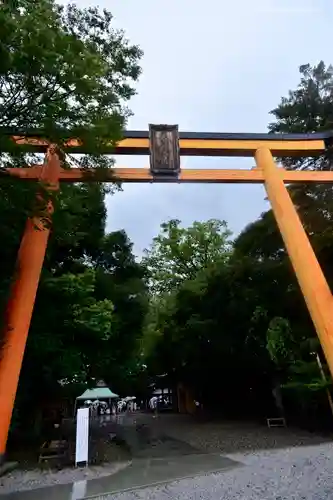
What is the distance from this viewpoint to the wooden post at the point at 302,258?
26.7ft

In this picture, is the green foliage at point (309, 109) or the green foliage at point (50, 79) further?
the green foliage at point (309, 109)

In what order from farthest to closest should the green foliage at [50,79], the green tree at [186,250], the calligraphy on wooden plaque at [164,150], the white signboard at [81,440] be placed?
the green tree at [186,250] < the calligraphy on wooden plaque at [164,150] < the white signboard at [81,440] < the green foliage at [50,79]

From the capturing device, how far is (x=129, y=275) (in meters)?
15.1

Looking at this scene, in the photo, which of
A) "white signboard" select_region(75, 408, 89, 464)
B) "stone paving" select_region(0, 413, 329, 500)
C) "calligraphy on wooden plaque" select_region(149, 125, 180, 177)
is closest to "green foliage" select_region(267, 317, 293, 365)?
"stone paving" select_region(0, 413, 329, 500)

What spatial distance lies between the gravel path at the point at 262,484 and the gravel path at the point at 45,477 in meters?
1.88

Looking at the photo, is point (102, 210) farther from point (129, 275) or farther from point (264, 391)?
point (264, 391)

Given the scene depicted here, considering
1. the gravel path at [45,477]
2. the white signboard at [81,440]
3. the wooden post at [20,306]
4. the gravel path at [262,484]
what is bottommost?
the gravel path at [262,484]

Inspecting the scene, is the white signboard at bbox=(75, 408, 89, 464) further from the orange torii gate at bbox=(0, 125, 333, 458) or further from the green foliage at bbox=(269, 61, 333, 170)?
the green foliage at bbox=(269, 61, 333, 170)

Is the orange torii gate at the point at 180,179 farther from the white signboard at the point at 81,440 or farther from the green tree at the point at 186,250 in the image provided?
the green tree at the point at 186,250

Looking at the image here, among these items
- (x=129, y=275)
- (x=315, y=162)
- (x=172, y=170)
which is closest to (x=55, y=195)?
(x=172, y=170)

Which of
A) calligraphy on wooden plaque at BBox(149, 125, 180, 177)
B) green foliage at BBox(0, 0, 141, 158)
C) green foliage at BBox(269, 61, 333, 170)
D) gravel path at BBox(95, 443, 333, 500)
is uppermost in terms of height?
green foliage at BBox(269, 61, 333, 170)

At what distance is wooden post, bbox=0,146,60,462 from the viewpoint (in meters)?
7.05

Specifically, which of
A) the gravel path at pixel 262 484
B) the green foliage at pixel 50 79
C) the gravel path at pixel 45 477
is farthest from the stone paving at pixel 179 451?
the green foliage at pixel 50 79

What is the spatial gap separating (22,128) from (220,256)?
17841 millimetres
